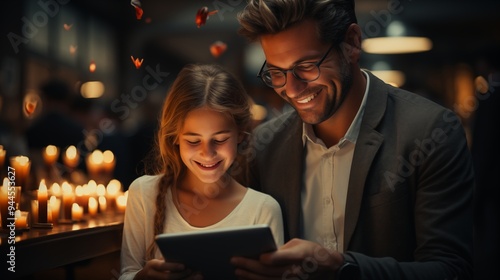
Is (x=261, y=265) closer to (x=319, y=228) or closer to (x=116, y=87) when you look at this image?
(x=319, y=228)

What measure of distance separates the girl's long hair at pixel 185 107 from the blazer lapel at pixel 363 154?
391mm

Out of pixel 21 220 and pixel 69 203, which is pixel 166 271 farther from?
pixel 69 203

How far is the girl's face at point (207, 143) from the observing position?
7.04 ft

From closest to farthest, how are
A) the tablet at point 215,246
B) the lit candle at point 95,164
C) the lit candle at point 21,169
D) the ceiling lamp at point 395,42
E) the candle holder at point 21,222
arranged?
the tablet at point 215,246
the candle holder at point 21,222
the lit candle at point 21,169
the lit candle at point 95,164
the ceiling lamp at point 395,42

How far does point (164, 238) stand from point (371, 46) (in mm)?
6755

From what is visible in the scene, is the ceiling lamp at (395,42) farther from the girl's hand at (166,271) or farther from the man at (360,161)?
the girl's hand at (166,271)

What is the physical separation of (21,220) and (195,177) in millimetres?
580

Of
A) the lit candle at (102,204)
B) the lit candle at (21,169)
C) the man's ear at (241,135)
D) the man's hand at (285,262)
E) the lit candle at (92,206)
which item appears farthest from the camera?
the lit candle at (102,204)

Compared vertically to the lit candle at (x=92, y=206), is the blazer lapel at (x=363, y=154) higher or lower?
higher

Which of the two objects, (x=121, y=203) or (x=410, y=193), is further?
(x=121, y=203)

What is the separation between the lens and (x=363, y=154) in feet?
7.32

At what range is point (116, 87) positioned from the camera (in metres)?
8.23

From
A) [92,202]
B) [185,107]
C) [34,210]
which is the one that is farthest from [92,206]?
[185,107]

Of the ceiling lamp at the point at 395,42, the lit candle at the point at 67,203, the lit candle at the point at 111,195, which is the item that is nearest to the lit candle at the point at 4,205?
the lit candle at the point at 67,203
